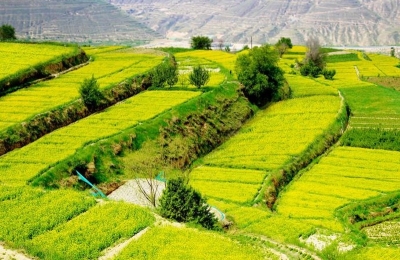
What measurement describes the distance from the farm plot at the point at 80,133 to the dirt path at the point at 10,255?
26.3 feet

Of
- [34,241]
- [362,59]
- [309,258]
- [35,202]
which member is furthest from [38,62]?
[362,59]

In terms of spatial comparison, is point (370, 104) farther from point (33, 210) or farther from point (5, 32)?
point (5, 32)

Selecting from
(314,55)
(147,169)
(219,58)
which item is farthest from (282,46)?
(147,169)

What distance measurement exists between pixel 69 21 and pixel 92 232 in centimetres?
11689

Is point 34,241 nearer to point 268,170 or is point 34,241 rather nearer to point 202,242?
point 202,242

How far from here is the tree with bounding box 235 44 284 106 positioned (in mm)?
50250

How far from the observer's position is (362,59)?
313 ft

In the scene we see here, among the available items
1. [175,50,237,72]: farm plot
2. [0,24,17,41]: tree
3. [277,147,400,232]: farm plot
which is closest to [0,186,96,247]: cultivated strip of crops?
[277,147,400,232]: farm plot

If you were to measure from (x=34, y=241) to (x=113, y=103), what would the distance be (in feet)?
85.5

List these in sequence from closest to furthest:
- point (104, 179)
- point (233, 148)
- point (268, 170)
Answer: point (104, 179) → point (268, 170) → point (233, 148)

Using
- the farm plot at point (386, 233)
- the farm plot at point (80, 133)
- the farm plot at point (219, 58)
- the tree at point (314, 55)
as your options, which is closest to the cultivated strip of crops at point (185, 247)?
the farm plot at point (80, 133)

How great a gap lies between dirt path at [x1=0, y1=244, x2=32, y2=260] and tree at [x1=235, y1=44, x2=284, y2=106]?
3521cm

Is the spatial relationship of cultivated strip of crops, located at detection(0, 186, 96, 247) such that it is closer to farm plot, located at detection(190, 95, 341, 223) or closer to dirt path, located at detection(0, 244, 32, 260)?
dirt path, located at detection(0, 244, 32, 260)

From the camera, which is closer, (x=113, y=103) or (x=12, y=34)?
(x=113, y=103)
